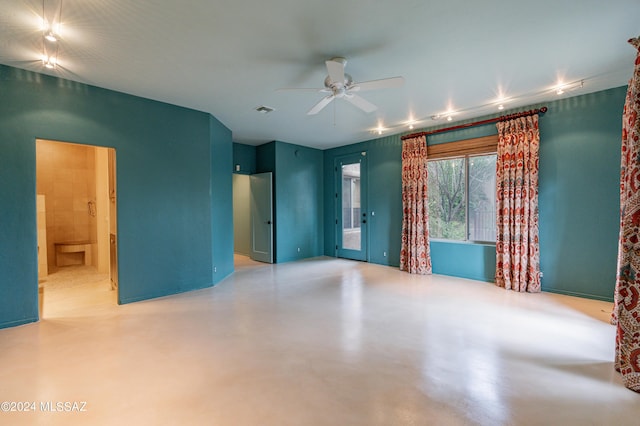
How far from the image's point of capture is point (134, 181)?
4129mm

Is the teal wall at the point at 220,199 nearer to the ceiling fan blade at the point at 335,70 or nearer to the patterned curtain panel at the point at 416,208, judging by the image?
the ceiling fan blade at the point at 335,70

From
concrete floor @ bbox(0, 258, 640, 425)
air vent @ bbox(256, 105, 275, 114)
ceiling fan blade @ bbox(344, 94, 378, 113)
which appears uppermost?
air vent @ bbox(256, 105, 275, 114)

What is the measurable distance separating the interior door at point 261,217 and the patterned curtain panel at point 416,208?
3.15 meters

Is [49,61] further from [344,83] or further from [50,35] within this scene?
[344,83]

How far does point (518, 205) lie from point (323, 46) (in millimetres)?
3854

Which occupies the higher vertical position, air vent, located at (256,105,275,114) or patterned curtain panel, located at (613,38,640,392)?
air vent, located at (256,105,275,114)

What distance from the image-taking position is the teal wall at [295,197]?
7055mm

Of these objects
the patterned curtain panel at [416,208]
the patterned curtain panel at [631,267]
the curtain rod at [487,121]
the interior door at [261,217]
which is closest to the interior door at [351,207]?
the patterned curtain panel at [416,208]

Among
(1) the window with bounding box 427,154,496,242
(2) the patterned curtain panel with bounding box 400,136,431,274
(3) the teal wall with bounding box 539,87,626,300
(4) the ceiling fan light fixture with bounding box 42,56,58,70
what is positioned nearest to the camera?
(4) the ceiling fan light fixture with bounding box 42,56,58,70

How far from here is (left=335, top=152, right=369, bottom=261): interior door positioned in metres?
7.11

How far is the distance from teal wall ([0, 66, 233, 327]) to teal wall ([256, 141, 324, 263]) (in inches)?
60.3

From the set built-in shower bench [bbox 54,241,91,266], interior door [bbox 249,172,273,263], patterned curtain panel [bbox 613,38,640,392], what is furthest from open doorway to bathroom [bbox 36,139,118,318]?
patterned curtain panel [bbox 613,38,640,392]

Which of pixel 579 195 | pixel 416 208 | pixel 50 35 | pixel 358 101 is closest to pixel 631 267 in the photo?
pixel 579 195

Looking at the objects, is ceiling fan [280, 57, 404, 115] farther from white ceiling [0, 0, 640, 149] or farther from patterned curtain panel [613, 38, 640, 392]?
patterned curtain panel [613, 38, 640, 392]
